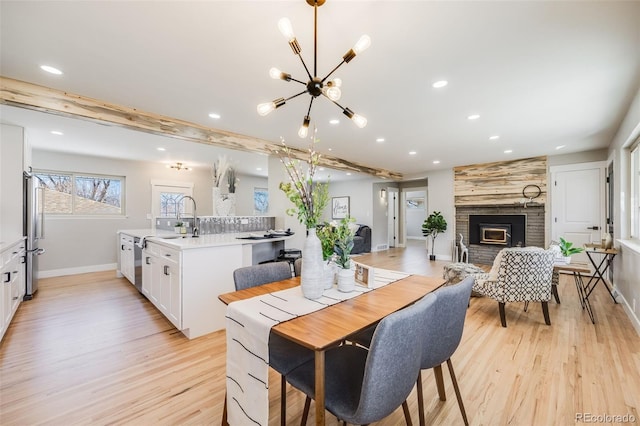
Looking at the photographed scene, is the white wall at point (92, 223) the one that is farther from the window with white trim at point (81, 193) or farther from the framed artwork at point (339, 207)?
the framed artwork at point (339, 207)

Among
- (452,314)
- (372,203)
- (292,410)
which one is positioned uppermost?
(372,203)

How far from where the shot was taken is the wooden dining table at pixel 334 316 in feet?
3.47

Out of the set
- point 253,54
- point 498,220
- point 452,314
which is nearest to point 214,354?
point 452,314

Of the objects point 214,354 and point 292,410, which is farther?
point 214,354

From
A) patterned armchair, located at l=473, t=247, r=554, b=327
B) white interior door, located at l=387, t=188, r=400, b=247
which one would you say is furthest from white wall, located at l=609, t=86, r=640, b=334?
white interior door, located at l=387, t=188, r=400, b=247

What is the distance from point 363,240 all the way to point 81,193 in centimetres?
695

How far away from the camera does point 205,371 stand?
7.00ft

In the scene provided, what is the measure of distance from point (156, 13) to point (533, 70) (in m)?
2.91

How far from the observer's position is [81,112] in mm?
2820

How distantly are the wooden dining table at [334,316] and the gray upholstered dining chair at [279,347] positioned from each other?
0.13 m

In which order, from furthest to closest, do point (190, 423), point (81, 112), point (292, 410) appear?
point (81, 112) < point (292, 410) < point (190, 423)

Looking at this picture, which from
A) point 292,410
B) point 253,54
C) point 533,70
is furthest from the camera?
point 533,70

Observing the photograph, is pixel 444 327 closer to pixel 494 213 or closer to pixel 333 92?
pixel 333 92

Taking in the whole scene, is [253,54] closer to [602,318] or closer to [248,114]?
[248,114]
